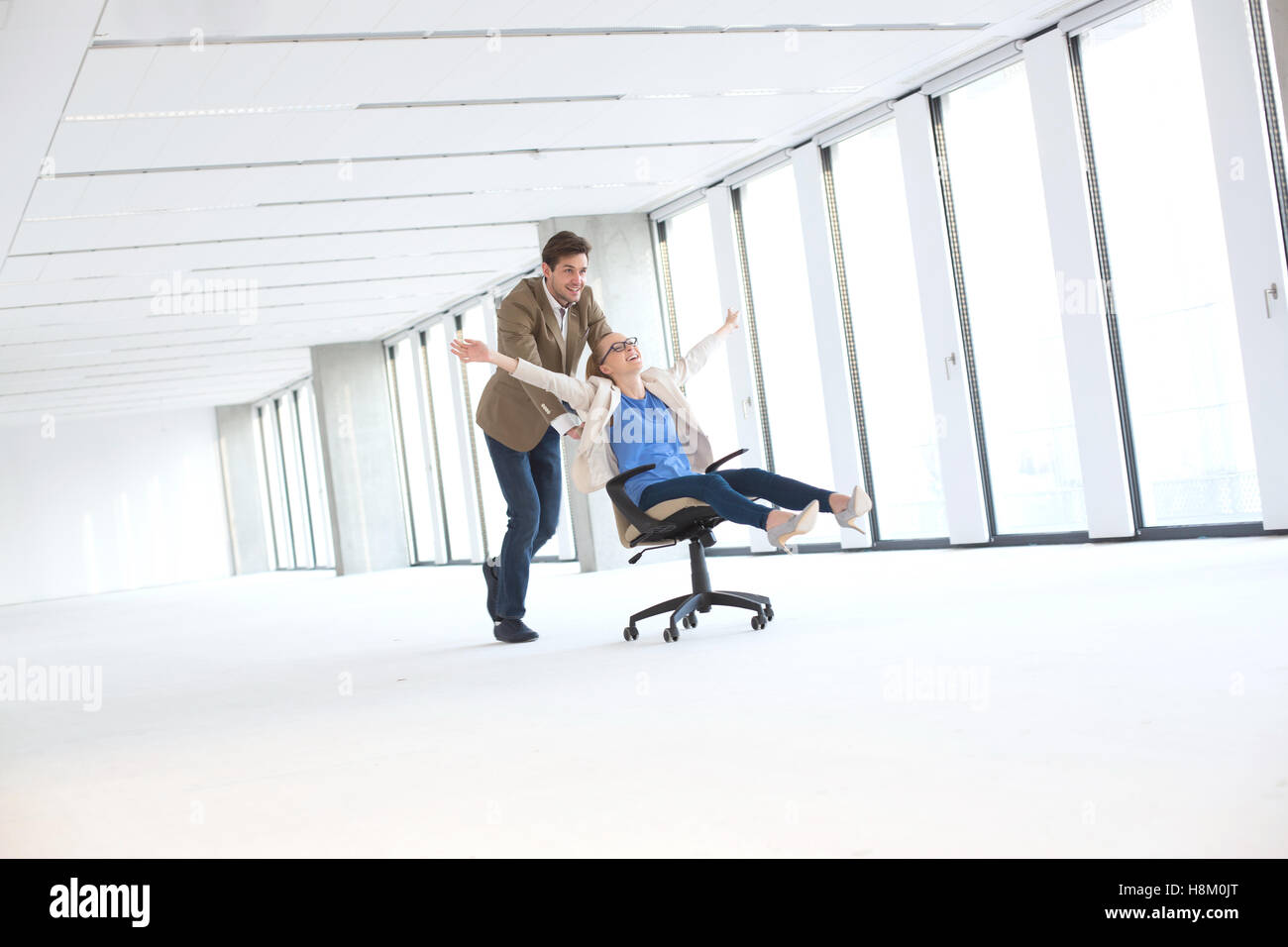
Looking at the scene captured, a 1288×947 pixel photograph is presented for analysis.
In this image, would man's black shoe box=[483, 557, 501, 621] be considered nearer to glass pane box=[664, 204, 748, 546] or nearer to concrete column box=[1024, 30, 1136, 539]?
concrete column box=[1024, 30, 1136, 539]

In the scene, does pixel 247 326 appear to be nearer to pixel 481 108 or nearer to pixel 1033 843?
pixel 481 108

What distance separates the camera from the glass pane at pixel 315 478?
1877cm

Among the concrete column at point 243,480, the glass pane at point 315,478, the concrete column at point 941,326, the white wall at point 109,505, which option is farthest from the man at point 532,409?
the concrete column at point 243,480

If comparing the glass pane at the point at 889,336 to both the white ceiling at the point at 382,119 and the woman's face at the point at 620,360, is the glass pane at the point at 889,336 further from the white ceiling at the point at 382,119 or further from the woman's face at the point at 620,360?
the woman's face at the point at 620,360

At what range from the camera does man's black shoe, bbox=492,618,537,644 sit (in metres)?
4.74

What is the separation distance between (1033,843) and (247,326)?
1228 cm

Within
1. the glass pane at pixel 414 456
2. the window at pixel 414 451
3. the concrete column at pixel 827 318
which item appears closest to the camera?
the concrete column at pixel 827 318

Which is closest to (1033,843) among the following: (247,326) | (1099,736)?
(1099,736)

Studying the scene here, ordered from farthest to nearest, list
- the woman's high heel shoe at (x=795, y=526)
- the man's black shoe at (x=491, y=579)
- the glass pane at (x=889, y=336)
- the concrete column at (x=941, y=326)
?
the glass pane at (x=889, y=336), the concrete column at (x=941, y=326), the man's black shoe at (x=491, y=579), the woman's high heel shoe at (x=795, y=526)

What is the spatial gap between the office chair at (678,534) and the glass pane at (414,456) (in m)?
10.9

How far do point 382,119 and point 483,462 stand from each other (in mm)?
7457

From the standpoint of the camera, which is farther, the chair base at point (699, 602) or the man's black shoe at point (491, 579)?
the man's black shoe at point (491, 579)

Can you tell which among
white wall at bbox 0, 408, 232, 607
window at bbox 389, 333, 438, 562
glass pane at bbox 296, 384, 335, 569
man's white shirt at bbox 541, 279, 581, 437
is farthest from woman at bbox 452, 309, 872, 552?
white wall at bbox 0, 408, 232, 607
